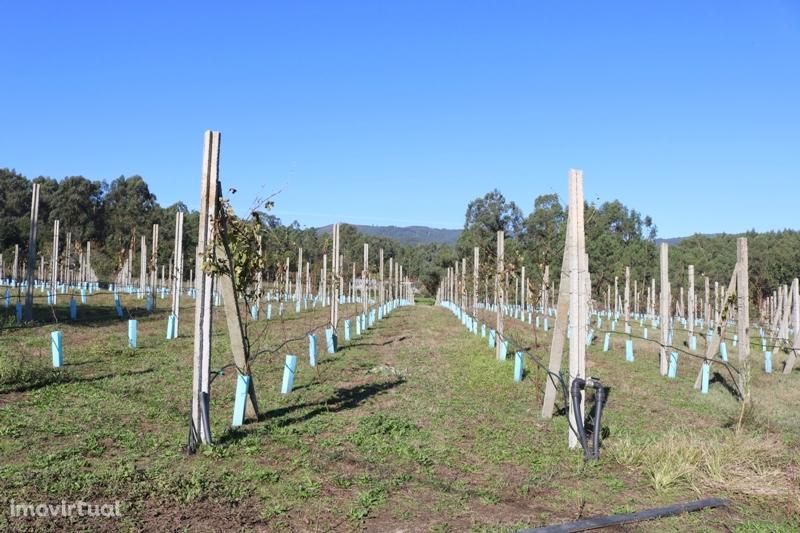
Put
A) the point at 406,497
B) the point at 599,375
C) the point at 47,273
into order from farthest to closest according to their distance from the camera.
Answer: the point at 47,273 → the point at 599,375 → the point at 406,497

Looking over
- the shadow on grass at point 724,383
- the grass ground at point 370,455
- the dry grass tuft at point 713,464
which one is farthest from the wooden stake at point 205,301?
the shadow on grass at point 724,383

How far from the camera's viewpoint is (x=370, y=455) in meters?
6.63

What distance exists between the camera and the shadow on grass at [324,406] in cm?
723

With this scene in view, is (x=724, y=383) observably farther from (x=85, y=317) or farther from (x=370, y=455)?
(x=85, y=317)

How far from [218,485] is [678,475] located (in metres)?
4.17

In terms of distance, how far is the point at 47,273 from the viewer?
4109 cm

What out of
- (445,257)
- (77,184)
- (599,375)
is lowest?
(599,375)

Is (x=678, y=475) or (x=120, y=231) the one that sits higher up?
(x=120, y=231)

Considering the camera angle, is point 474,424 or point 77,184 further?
point 77,184

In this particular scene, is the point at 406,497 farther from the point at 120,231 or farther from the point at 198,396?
the point at 120,231

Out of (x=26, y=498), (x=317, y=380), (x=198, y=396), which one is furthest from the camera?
(x=317, y=380)

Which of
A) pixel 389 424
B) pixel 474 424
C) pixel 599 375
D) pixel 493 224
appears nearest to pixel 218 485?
pixel 389 424

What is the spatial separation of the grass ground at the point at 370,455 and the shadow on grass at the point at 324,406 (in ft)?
0.10

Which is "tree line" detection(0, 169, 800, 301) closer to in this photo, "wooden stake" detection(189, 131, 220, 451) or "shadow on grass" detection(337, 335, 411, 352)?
"shadow on grass" detection(337, 335, 411, 352)
